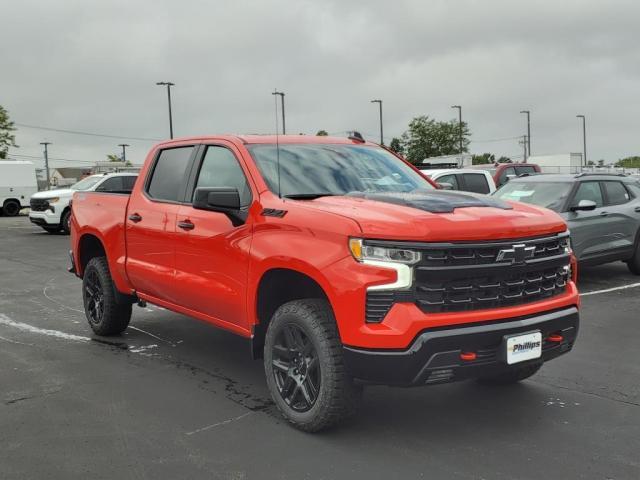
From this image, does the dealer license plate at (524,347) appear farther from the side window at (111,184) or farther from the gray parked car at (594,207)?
the side window at (111,184)

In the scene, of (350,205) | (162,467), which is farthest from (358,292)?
(162,467)

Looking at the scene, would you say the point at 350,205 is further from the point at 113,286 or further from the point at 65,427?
the point at 113,286

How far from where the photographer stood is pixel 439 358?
3562 millimetres

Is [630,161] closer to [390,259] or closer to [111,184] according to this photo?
[111,184]

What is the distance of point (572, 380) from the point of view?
5129mm

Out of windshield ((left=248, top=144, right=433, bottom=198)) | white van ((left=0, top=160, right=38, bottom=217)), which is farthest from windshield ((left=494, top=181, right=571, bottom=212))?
white van ((left=0, top=160, right=38, bottom=217))

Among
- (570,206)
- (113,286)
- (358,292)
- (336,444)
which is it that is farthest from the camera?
(570,206)

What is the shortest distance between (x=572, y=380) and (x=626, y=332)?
1.96 metres

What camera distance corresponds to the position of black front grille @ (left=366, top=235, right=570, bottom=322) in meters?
3.59

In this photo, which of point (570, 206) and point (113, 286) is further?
point (570, 206)

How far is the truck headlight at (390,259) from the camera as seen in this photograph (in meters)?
3.58

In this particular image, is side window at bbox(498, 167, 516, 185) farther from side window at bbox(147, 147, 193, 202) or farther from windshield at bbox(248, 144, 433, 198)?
side window at bbox(147, 147, 193, 202)

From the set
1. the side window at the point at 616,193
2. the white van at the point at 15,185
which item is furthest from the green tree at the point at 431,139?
the side window at the point at 616,193

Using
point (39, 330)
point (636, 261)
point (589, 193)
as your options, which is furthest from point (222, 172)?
point (636, 261)
